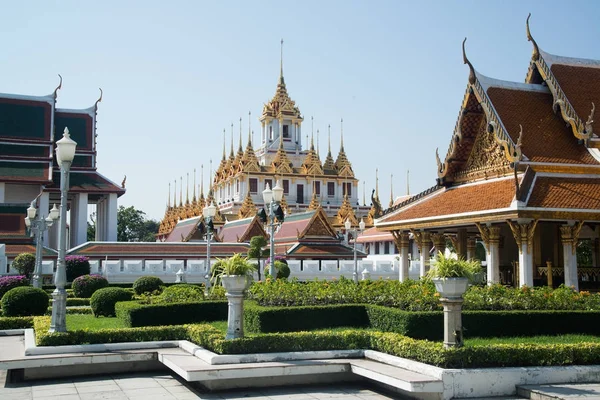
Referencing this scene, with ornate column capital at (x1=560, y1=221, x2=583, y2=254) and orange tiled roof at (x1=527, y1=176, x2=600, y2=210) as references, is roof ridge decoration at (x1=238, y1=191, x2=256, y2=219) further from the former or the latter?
ornate column capital at (x1=560, y1=221, x2=583, y2=254)

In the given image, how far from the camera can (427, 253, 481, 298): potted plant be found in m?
9.66

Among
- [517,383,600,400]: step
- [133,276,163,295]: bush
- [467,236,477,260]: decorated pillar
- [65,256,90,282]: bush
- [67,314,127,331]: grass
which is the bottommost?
[517,383,600,400]: step

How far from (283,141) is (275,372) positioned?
2649 inches

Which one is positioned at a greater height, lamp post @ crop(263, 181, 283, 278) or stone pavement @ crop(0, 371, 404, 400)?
lamp post @ crop(263, 181, 283, 278)

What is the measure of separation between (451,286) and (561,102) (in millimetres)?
12257

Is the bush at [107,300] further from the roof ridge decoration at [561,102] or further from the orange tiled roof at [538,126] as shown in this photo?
the roof ridge decoration at [561,102]

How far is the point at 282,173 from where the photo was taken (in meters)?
71.4

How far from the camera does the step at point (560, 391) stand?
8781 mm

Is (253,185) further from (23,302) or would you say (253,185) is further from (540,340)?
(540,340)

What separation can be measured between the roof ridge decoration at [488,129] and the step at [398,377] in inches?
376

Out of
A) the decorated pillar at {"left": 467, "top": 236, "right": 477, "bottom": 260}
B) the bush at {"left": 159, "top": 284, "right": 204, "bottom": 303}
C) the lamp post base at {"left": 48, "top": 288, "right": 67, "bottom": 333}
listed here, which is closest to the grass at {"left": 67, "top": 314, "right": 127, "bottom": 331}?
the bush at {"left": 159, "top": 284, "right": 204, "bottom": 303}

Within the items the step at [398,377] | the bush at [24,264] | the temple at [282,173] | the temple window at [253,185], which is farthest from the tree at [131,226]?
the step at [398,377]

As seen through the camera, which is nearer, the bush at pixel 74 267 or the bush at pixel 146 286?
the bush at pixel 146 286

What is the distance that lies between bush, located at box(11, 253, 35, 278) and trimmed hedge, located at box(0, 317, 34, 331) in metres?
15.1
